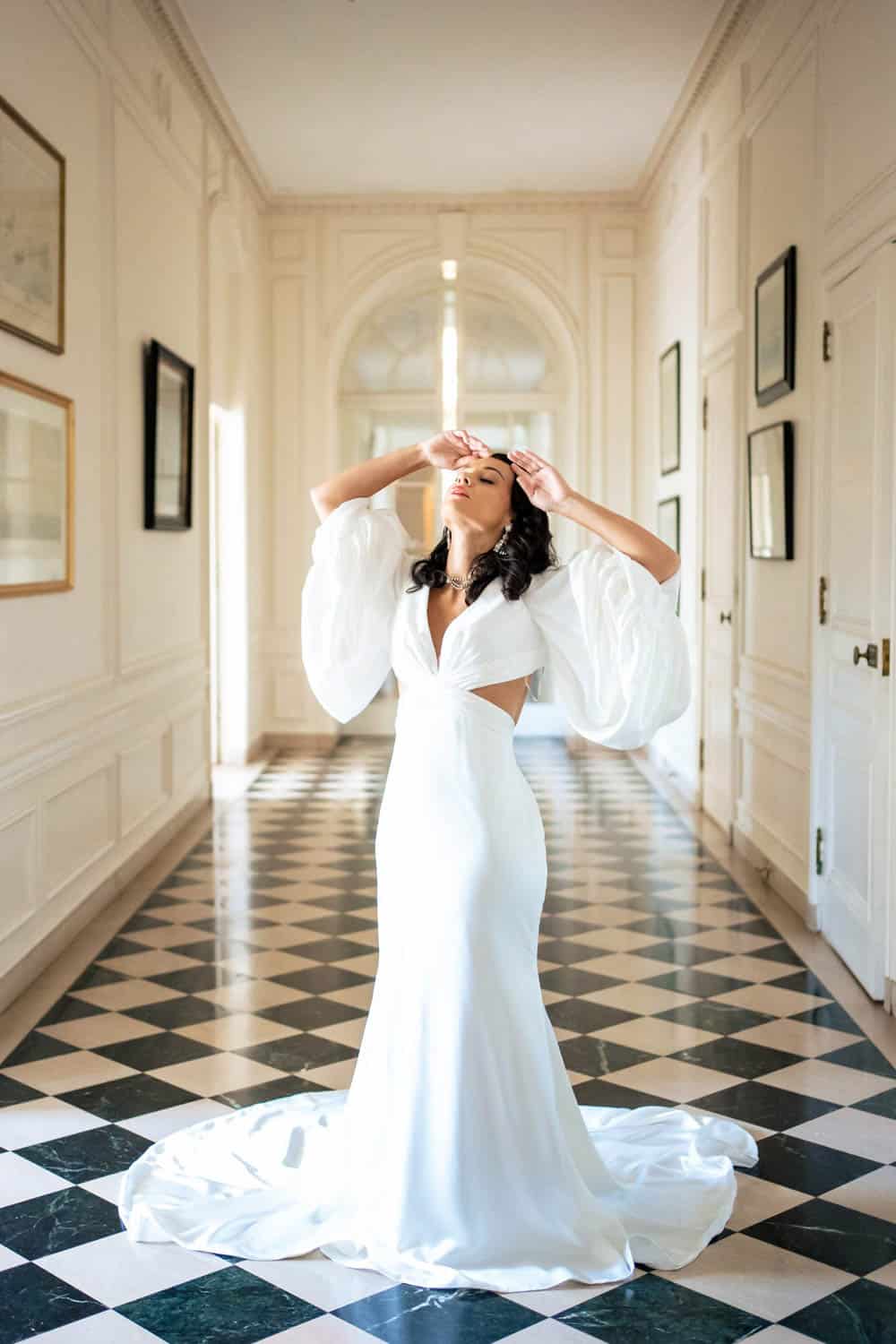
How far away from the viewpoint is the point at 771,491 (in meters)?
6.18

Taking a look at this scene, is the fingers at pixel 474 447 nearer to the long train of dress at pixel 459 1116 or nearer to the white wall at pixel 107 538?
the long train of dress at pixel 459 1116

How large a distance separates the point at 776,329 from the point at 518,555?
11.8 ft

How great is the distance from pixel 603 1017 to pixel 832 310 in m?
2.69

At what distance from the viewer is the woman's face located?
2.96m

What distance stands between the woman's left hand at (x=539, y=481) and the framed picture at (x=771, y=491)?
3180mm

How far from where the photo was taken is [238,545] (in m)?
10.1

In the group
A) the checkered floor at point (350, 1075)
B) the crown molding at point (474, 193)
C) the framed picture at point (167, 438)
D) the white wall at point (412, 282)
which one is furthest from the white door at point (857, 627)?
the white wall at point (412, 282)

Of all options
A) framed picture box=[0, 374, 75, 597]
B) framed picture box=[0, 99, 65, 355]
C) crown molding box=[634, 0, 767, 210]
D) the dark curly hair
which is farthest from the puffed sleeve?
crown molding box=[634, 0, 767, 210]

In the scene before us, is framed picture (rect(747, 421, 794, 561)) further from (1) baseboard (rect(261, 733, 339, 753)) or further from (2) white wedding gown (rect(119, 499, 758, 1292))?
(1) baseboard (rect(261, 733, 339, 753))

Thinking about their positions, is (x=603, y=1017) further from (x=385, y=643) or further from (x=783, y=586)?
(x=783, y=586)

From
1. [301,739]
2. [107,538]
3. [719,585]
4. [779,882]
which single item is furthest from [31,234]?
[301,739]

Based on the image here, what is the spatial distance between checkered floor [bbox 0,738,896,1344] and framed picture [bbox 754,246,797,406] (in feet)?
7.33

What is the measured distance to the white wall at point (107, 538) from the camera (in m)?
4.76

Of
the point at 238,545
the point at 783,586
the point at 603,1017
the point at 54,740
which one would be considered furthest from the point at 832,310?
the point at 238,545
